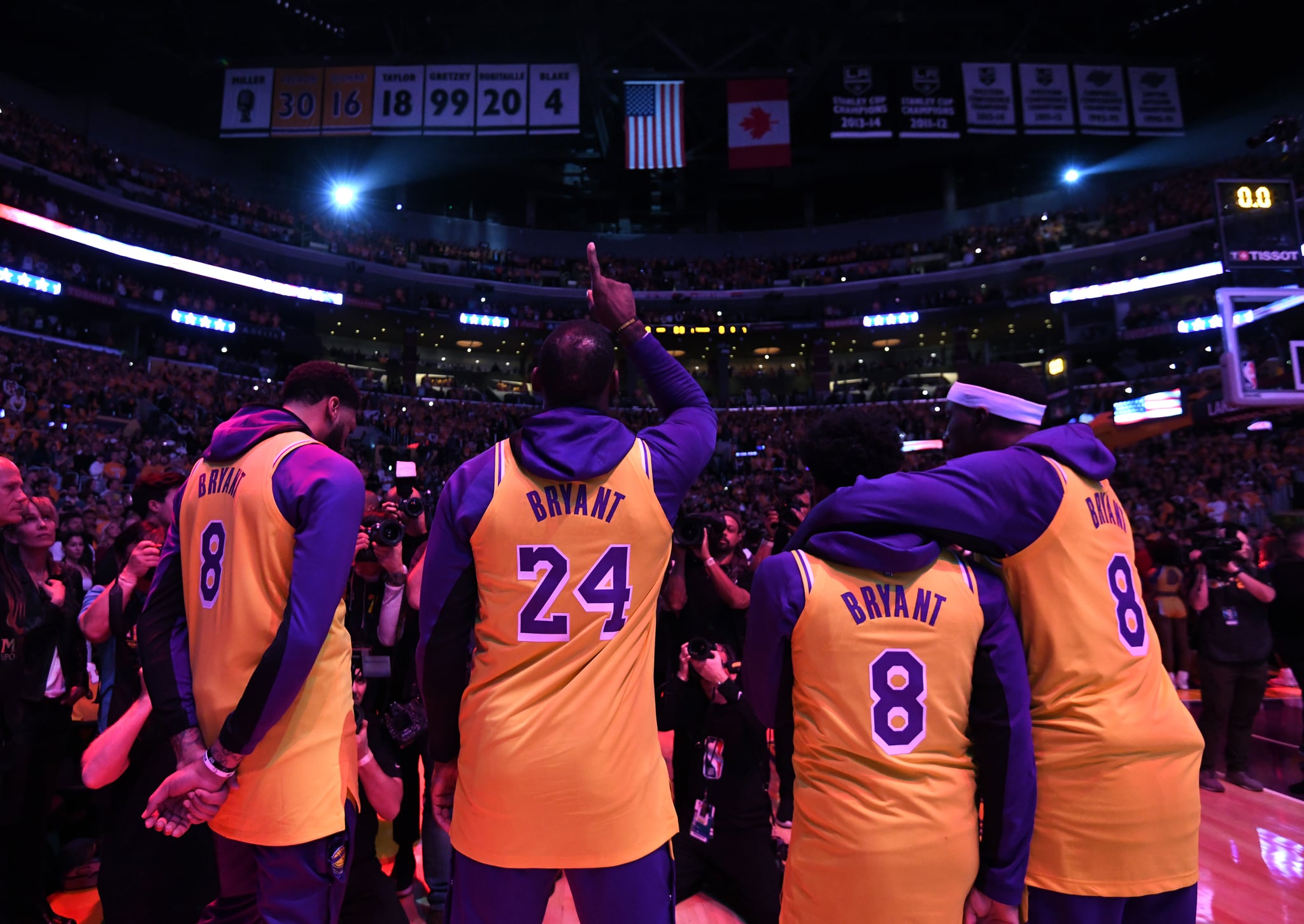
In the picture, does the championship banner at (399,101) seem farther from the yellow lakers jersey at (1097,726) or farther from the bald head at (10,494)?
the yellow lakers jersey at (1097,726)

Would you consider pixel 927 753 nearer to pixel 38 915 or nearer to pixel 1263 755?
pixel 38 915

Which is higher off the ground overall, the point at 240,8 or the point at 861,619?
the point at 240,8

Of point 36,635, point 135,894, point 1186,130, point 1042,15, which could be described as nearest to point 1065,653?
point 135,894

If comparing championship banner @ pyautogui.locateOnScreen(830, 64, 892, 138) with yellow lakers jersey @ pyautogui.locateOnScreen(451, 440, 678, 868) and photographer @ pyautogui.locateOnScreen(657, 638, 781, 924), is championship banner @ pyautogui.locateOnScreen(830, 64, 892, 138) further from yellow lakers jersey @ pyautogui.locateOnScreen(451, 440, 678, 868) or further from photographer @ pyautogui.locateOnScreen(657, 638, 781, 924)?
yellow lakers jersey @ pyautogui.locateOnScreen(451, 440, 678, 868)

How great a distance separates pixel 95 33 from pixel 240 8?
571cm

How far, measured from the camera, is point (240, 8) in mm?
21219

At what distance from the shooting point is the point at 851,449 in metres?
2.15

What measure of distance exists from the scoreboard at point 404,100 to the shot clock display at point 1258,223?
45.2 feet

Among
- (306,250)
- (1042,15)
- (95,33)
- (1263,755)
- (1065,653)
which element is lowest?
(1263,755)

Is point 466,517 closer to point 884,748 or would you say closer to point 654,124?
point 884,748

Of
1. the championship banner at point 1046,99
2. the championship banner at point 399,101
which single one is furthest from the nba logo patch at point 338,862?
the championship banner at point 1046,99

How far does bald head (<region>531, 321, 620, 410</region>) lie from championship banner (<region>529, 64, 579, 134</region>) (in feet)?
60.9

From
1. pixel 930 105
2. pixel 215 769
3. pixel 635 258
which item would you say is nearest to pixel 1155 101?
pixel 930 105

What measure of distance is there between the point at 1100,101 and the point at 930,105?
15.0 ft
